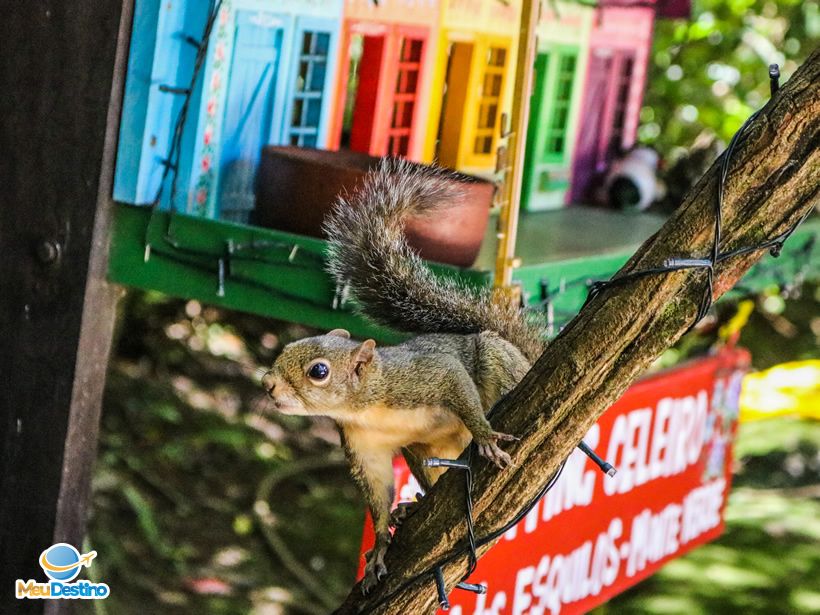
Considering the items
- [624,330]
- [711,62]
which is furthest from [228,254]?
[711,62]

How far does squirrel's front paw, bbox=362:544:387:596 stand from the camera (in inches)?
85.7

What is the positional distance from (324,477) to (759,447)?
2895 millimetres

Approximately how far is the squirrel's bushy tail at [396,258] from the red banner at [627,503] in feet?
0.97

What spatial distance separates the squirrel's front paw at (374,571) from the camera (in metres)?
2.18

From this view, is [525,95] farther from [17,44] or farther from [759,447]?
[759,447]

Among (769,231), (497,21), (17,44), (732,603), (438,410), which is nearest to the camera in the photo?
(769,231)

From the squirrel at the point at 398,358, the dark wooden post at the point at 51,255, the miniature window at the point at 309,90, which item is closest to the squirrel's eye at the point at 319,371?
the squirrel at the point at 398,358

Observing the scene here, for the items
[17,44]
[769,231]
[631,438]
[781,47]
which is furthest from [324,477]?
[769,231]

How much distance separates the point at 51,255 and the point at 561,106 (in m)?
2.48

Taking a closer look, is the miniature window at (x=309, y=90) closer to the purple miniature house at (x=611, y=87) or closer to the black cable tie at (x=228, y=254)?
the black cable tie at (x=228, y=254)

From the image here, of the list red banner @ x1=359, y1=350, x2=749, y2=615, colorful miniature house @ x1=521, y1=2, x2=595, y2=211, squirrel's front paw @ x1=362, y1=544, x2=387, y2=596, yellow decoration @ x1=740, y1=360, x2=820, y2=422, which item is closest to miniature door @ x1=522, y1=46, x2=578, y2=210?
colorful miniature house @ x1=521, y1=2, x2=595, y2=211

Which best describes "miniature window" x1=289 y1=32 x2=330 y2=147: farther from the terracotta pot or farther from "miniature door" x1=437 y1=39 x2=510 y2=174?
"miniature door" x1=437 y1=39 x2=510 y2=174

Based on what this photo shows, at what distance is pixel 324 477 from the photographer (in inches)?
271

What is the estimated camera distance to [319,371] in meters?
2.11
